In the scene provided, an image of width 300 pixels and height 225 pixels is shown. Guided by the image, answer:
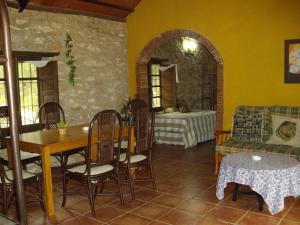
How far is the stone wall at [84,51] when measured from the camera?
5262mm

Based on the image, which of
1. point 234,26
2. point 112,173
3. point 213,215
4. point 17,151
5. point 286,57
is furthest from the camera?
point 234,26

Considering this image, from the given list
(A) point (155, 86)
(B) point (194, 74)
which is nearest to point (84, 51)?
(A) point (155, 86)

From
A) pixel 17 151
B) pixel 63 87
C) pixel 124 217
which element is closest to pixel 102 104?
pixel 63 87

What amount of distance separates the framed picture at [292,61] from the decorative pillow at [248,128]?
2.72ft

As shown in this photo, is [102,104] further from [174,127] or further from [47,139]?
[47,139]

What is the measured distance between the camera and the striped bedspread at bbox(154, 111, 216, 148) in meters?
6.86

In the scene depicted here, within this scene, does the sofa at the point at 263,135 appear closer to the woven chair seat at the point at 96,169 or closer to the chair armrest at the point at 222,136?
the chair armrest at the point at 222,136

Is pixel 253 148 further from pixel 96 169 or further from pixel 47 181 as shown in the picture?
pixel 47 181

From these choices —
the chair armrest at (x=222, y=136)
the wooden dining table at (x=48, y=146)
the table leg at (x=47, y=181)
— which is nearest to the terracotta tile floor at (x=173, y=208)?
the table leg at (x=47, y=181)

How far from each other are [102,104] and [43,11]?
2.07 meters

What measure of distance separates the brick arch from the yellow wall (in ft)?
0.26

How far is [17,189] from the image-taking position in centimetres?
96

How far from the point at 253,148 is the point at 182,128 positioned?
2452mm

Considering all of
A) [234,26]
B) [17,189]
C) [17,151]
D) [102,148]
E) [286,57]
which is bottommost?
[102,148]
